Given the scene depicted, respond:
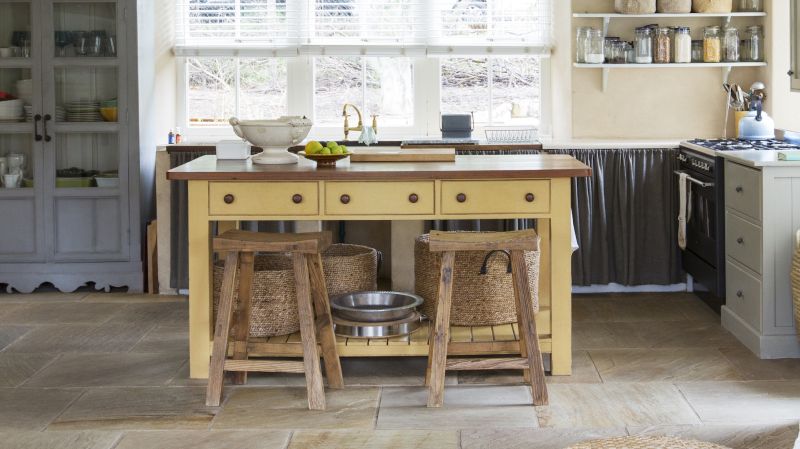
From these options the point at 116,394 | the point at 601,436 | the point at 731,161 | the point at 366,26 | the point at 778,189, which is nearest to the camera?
the point at 601,436

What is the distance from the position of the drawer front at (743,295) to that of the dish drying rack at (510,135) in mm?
1490

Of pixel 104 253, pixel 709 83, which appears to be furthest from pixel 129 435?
pixel 709 83

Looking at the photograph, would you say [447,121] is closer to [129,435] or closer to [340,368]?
[340,368]

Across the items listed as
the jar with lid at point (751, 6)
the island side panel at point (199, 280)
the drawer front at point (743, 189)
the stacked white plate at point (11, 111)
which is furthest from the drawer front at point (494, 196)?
the stacked white plate at point (11, 111)

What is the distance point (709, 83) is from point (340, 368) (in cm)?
331

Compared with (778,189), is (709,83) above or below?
above

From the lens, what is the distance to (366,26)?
22.6ft

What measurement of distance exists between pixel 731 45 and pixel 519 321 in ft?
9.95

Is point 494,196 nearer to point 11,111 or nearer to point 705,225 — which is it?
point 705,225

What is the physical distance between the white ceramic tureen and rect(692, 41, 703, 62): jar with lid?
2.85 metres

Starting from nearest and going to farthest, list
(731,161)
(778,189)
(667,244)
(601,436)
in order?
(601,436)
(778,189)
(731,161)
(667,244)

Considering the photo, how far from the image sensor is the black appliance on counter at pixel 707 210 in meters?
5.26

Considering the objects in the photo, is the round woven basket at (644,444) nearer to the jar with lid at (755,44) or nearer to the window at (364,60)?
the jar with lid at (755,44)

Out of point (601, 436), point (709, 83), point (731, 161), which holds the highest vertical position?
point (709, 83)
